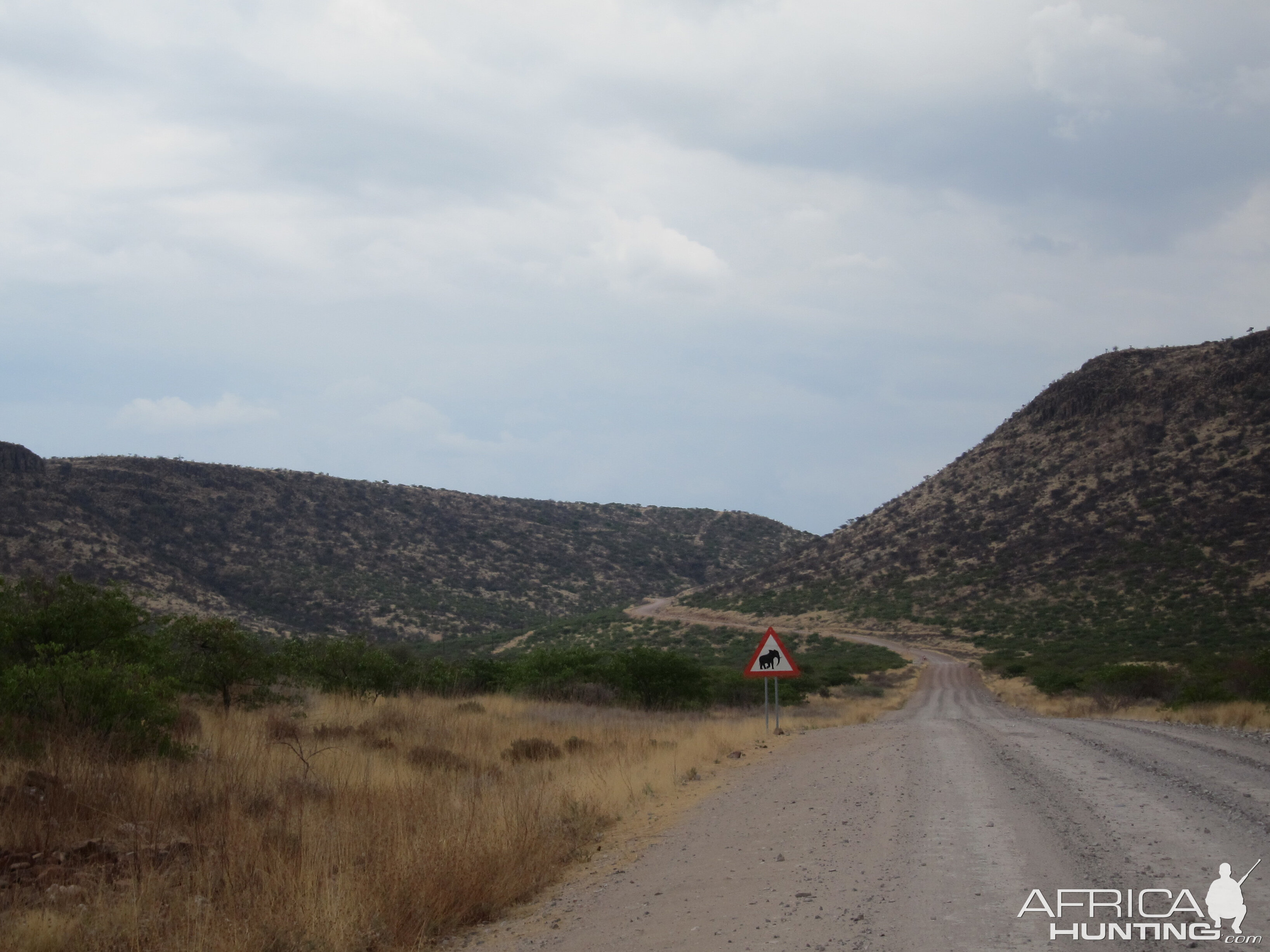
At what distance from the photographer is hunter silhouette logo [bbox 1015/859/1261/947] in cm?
483

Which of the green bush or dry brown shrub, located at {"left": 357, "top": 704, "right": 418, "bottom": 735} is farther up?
the green bush

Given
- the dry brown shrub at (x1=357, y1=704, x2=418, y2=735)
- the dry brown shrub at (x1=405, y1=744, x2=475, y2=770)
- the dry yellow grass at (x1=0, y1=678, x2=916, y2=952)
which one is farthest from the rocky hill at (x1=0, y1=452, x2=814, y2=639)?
the dry yellow grass at (x1=0, y1=678, x2=916, y2=952)

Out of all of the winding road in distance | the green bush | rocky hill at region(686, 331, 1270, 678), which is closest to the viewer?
the winding road in distance

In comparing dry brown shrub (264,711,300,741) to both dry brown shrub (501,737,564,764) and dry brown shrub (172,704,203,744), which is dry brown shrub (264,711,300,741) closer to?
dry brown shrub (172,704,203,744)

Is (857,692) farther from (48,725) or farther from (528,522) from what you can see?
(528,522)

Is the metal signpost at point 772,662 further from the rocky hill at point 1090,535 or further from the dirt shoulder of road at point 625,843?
the rocky hill at point 1090,535

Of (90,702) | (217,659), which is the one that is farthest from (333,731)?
(90,702)

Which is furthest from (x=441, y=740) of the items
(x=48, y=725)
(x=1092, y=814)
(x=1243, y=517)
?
(x=1243, y=517)

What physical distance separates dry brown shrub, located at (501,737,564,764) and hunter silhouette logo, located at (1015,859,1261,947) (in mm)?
9339

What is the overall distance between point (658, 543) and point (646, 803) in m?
110

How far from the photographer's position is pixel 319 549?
80062 millimetres

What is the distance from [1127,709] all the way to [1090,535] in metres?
39.0

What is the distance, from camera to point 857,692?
39.9 m

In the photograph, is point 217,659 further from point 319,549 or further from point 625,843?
point 319,549
